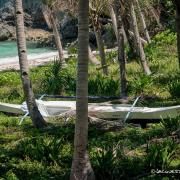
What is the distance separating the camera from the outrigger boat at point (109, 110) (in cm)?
1112

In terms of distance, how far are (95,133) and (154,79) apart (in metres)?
5.88

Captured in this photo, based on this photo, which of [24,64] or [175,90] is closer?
[24,64]

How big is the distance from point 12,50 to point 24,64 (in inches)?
1280

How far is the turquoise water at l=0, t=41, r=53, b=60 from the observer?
1543 inches

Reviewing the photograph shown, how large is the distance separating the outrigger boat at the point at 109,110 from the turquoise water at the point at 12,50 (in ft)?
82.9

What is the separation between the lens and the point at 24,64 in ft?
35.4

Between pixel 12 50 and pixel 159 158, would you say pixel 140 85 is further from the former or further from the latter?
pixel 12 50

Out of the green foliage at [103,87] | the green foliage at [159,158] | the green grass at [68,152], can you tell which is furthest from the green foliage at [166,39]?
the green foliage at [159,158]

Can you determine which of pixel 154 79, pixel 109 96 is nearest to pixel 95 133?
pixel 109 96

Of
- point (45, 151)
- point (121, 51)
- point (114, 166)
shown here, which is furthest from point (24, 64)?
point (114, 166)

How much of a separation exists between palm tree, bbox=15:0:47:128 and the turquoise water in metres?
27.1

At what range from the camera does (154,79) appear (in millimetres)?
15844

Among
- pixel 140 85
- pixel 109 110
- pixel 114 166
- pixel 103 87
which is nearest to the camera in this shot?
pixel 114 166

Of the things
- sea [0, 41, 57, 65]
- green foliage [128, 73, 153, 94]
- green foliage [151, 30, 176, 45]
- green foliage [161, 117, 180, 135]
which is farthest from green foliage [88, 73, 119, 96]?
sea [0, 41, 57, 65]
